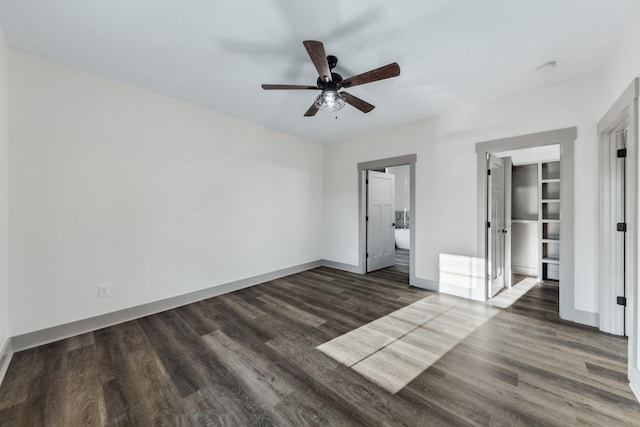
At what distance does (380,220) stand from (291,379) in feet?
12.4

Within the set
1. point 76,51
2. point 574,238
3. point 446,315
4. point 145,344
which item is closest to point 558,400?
point 446,315

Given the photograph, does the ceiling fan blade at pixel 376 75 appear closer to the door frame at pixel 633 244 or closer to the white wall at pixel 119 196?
the door frame at pixel 633 244

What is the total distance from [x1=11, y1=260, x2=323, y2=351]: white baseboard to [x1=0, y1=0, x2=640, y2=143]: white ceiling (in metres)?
2.59

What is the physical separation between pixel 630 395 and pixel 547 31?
8.94 feet

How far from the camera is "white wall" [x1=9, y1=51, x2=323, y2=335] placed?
2.28m

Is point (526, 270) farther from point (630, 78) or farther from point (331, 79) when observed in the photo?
point (331, 79)

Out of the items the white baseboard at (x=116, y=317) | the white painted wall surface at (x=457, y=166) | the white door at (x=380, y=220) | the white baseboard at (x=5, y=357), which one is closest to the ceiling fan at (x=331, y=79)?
the white painted wall surface at (x=457, y=166)

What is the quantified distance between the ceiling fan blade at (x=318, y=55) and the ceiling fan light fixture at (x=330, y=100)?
15 centimetres

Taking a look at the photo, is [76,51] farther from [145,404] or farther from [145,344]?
[145,404]

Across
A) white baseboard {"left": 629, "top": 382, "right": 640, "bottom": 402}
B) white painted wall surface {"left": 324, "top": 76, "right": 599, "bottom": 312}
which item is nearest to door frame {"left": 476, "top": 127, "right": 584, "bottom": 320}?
white painted wall surface {"left": 324, "top": 76, "right": 599, "bottom": 312}

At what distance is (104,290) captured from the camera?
2.66 m

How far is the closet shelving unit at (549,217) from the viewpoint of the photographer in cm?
421

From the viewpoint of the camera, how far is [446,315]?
2.92 m

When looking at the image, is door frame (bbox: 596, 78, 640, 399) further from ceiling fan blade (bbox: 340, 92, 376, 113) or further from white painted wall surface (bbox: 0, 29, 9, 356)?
white painted wall surface (bbox: 0, 29, 9, 356)
